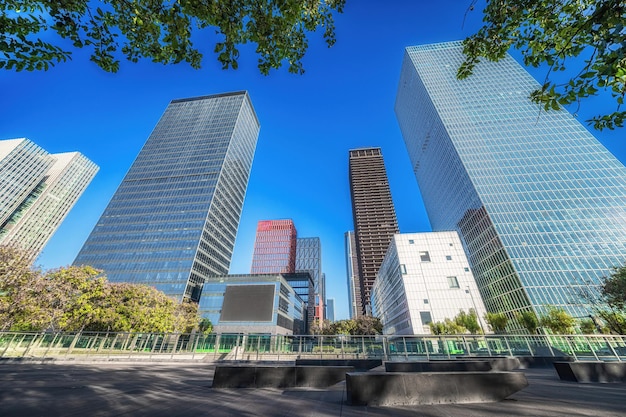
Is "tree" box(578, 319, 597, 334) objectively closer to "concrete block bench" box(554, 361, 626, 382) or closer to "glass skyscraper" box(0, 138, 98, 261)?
"concrete block bench" box(554, 361, 626, 382)

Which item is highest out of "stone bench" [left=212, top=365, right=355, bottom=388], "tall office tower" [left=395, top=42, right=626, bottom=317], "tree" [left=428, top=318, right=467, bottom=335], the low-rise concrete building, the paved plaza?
"tall office tower" [left=395, top=42, right=626, bottom=317]

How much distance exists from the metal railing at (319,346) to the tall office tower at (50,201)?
101511mm

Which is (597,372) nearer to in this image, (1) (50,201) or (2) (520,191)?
(2) (520,191)

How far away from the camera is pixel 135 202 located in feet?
274

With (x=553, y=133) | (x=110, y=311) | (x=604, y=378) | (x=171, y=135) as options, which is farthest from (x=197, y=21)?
(x=171, y=135)

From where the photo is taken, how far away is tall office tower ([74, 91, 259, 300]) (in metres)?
68.6

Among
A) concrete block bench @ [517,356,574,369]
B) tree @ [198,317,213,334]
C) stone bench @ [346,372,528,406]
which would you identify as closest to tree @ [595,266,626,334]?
concrete block bench @ [517,356,574,369]

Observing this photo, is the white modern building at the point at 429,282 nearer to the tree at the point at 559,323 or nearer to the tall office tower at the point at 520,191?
the tall office tower at the point at 520,191

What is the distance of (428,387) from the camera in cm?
434

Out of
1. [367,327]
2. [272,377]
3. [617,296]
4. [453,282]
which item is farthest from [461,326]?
[272,377]

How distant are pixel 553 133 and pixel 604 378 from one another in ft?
261

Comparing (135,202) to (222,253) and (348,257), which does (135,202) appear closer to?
(222,253)

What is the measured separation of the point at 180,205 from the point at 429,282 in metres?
80.0

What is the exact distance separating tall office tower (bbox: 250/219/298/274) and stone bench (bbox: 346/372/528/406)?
398 ft
